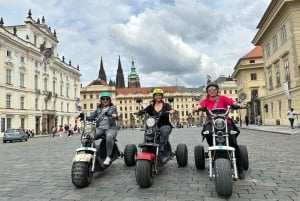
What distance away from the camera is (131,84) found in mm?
150250

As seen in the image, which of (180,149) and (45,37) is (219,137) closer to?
(180,149)

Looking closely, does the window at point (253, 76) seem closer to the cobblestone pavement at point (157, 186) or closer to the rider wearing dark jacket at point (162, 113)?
the cobblestone pavement at point (157, 186)

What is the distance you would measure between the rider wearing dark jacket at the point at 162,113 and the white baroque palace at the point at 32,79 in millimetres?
41868

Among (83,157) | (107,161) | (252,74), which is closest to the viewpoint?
(83,157)

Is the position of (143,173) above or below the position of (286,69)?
below

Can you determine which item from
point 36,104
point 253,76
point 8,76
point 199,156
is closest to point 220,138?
point 199,156

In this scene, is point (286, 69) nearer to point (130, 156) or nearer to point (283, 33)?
point (283, 33)

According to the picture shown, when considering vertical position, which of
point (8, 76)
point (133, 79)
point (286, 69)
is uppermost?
point (133, 79)

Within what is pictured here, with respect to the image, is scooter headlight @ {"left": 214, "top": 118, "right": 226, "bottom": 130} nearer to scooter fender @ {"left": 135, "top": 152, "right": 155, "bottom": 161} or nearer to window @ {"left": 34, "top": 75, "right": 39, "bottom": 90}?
scooter fender @ {"left": 135, "top": 152, "right": 155, "bottom": 161}

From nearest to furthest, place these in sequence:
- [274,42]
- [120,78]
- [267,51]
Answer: [274,42]
[267,51]
[120,78]

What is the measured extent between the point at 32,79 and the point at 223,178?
2087 inches

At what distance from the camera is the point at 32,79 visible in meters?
52.4

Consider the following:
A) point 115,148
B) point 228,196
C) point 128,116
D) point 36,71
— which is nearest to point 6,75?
point 36,71

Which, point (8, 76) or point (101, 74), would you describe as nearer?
point (8, 76)
